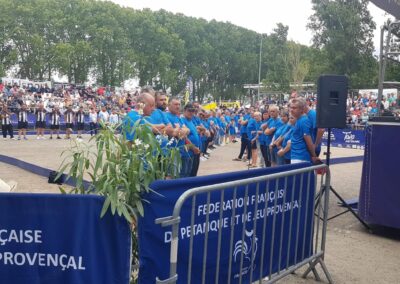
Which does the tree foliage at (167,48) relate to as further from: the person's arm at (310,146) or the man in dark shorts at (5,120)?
the person's arm at (310,146)

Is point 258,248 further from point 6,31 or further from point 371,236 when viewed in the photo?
point 6,31

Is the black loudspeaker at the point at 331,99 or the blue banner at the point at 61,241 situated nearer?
the blue banner at the point at 61,241

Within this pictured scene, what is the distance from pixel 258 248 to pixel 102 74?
215 feet

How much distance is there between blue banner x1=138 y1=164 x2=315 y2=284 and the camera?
287 cm

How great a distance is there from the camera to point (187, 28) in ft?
267

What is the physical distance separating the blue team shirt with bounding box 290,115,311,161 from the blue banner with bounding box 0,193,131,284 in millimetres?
4782

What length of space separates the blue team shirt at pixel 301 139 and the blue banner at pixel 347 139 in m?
17.4

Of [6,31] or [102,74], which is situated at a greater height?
[6,31]

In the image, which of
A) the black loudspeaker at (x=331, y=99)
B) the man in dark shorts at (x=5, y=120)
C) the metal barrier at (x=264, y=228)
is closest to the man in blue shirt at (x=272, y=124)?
the black loudspeaker at (x=331, y=99)

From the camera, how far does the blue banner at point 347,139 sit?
2403 centimetres

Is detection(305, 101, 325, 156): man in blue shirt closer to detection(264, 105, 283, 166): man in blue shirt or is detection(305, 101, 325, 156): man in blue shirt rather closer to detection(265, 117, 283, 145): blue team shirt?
detection(264, 105, 283, 166): man in blue shirt

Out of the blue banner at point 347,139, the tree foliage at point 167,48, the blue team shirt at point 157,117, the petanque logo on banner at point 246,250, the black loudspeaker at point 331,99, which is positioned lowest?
the blue banner at point 347,139

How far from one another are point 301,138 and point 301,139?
2cm

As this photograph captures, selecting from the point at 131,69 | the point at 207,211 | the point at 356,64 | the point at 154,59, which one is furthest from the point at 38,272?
the point at 154,59
